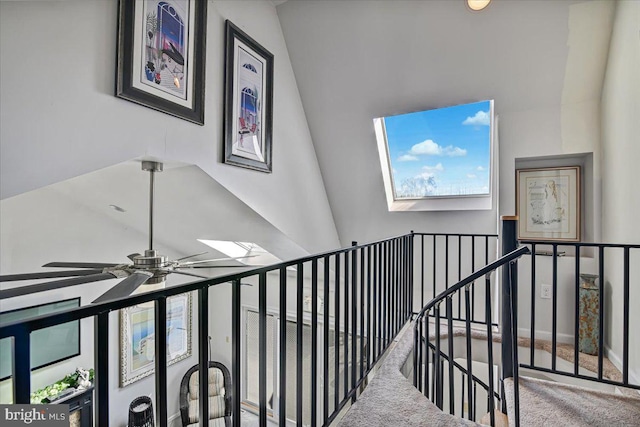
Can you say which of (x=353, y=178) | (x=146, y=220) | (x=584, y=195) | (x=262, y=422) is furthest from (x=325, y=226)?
(x=262, y=422)

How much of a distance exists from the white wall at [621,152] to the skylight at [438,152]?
2.96ft

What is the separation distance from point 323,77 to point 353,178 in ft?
3.93

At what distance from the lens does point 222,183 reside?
246 cm

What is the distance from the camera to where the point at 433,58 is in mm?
2736

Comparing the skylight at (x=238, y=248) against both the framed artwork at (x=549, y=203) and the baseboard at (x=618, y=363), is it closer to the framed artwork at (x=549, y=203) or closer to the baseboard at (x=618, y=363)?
the framed artwork at (x=549, y=203)

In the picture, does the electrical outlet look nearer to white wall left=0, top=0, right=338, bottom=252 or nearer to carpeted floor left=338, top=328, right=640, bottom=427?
carpeted floor left=338, top=328, right=640, bottom=427

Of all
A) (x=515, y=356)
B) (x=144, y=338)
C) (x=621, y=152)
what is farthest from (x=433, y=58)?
(x=144, y=338)

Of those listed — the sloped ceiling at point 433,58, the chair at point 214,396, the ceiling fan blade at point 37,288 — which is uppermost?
the sloped ceiling at point 433,58

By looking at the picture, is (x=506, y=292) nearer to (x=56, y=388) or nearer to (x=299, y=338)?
(x=299, y=338)

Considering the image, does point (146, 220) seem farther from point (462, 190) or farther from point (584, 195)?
point (584, 195)

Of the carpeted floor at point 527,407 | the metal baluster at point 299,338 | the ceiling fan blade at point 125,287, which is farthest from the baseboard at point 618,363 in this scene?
the ceiling fan blade at point 125,287

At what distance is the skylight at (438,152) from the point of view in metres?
3.33

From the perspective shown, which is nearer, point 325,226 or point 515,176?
point 515,176

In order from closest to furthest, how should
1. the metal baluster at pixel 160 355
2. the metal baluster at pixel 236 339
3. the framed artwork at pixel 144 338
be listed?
the metal baluster at pixel 160 355 → the metal baluster at pixel 236 339 → the framed artwork at pixel 144 338
